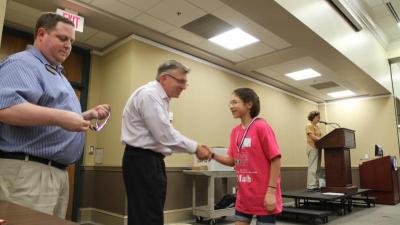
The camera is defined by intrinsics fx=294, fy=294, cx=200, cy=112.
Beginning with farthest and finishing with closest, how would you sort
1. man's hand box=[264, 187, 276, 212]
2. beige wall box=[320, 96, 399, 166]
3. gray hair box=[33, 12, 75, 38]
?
beige wall box=[320, 96, 399, 166], man's hand box=[264, 187, 276, 212], gray hair box=[33, 12, 75, 38]

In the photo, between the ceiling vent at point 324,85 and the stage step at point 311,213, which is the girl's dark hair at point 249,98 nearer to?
the stage step at point 311,213

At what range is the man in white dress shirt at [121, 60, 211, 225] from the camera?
1.55 m

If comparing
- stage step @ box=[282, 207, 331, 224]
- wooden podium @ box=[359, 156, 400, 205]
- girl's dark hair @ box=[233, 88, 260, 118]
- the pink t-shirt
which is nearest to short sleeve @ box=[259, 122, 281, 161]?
the pink t-shirt

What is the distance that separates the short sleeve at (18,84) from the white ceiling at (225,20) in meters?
2.79

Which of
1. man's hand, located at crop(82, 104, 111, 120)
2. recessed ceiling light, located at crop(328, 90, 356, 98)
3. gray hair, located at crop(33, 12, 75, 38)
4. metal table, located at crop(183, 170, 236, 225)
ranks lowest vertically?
metal table, located at crop(183, 170, 236, 225)

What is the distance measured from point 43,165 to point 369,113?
27.6ft

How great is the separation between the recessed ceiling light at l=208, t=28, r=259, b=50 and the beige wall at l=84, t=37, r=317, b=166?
26.9 inches

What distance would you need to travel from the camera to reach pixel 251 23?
411 centimetres

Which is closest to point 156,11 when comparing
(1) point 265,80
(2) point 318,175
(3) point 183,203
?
(3) point 183,203

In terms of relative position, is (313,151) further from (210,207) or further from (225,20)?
(225,20)

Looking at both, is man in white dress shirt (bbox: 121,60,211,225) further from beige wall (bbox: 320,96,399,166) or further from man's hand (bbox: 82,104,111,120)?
beige wall (bbox: 320,96,399,166)

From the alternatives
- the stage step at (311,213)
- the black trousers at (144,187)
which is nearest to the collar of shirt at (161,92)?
the black trousers at (144,187)

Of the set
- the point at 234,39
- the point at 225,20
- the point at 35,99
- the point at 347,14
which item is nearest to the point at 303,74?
the point at 347,14

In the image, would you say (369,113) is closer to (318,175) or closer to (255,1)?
(318,175)
